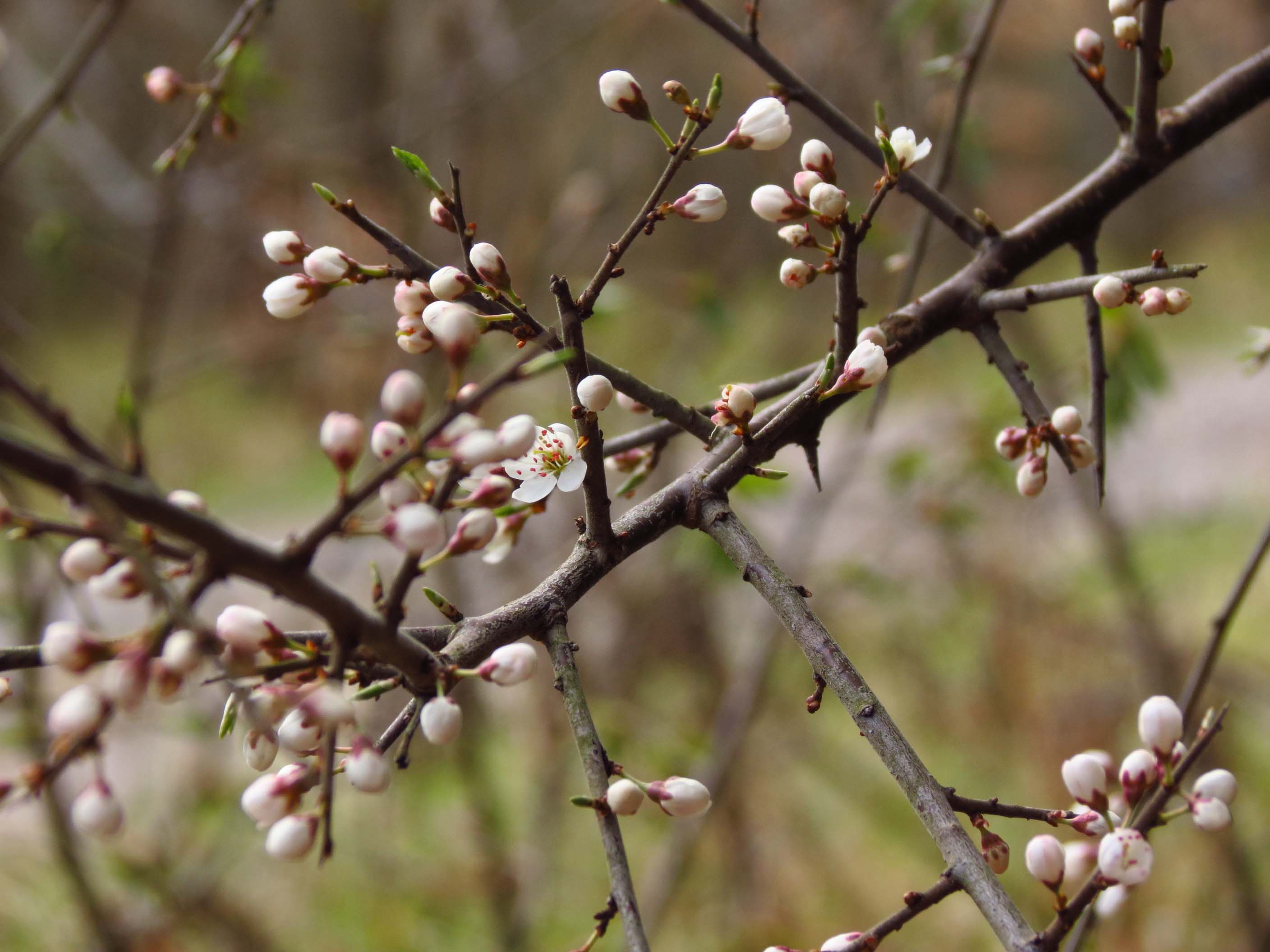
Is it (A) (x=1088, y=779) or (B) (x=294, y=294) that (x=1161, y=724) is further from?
(B) (x=294, y=294)

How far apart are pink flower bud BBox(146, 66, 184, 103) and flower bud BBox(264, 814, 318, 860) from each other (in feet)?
2.51

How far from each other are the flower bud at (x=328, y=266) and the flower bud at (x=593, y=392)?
16cm

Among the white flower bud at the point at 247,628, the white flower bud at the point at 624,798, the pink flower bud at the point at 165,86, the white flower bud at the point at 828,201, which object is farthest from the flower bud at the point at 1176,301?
the pink flower bud at the point at 165,86

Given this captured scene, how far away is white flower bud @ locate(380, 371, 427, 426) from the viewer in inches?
14.6

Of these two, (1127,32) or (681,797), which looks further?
(1127,32)

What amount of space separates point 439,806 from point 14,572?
205 centimetres

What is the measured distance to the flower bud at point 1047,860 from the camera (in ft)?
1.68

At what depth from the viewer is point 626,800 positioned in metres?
0.45

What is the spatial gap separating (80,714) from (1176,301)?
59cm

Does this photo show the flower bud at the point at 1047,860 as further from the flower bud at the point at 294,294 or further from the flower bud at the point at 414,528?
the flower bud at the point at 294,294

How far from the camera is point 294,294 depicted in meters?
0.55

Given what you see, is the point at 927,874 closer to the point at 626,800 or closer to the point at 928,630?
the point at 928,630

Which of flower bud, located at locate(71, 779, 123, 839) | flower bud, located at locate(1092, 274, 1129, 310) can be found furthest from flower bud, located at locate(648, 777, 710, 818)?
flower bud, located at locate(1092, 274, 1129, 310)

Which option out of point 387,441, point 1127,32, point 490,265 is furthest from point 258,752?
point 1127,32
